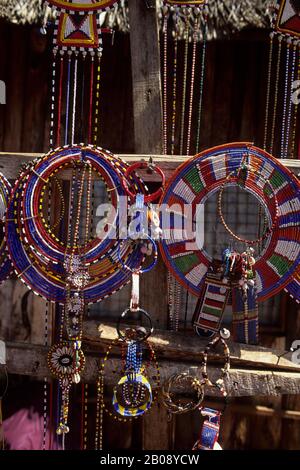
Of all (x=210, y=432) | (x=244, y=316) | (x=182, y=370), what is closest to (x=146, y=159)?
(x=244, y=316)

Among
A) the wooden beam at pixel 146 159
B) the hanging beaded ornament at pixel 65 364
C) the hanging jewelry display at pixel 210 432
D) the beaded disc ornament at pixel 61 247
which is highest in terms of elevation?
the wooden beam at pixel 146 159

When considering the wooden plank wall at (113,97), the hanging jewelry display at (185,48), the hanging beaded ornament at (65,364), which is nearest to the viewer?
the hanging beaded ornament at (65,364)

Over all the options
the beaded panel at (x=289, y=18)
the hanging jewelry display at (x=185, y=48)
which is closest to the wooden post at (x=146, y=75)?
the hanging jewelry display at (x=185, y=48)

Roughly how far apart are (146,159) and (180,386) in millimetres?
1230

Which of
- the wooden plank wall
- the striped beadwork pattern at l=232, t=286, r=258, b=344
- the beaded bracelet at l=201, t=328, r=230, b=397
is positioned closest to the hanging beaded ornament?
the beaded bracelet at l=201, t=328, r=230, b=397

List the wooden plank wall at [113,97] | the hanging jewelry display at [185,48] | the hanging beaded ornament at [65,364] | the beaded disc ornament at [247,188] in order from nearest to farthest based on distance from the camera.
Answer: the beaded disc ornament at [247,188] → the hanging beaded ornament at [65,364] → the hanging jewelry display at [185,48] → the wooden plank wall at [113,97]

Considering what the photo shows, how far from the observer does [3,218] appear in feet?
9.70

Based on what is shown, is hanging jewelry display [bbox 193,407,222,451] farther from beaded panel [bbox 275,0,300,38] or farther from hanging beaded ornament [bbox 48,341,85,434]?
beaded panel [bbox 275,0,300,38]

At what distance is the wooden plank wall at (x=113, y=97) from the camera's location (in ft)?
13.8

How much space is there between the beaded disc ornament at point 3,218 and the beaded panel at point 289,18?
5.59 feet

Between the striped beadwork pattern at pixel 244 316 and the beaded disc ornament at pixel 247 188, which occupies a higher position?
the beaded disc ornament at pixel 247 188

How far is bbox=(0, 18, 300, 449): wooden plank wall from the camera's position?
13.8 feet

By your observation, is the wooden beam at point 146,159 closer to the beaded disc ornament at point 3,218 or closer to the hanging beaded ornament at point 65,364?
the beaded disc ornament at point 3,218

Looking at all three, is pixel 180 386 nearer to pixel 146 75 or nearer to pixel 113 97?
pixel 146 75
